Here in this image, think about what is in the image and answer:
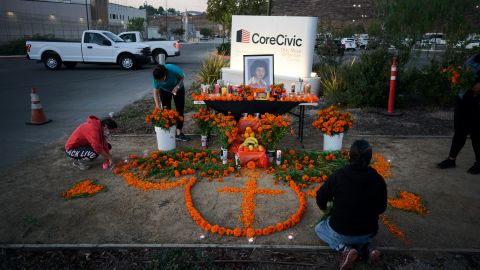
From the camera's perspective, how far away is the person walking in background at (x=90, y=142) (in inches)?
201

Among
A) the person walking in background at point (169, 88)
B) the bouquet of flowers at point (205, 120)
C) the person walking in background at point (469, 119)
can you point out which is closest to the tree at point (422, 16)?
the person walking in background at point (469, 119)

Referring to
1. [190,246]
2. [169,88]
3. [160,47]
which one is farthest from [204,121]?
[160,47]

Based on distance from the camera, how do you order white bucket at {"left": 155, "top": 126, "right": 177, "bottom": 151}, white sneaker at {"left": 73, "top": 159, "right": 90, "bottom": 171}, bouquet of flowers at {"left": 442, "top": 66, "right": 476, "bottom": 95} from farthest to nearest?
1. white bucket at {"left": 155, "top": 126, "right": 177, "bottom": 151}
2. white sneaker at {"left": 73, "top": 159, "right": 90, "bottom": 171}
3. bouquet of flowers at {"left": 442, "top": 66, "right": 476, "bottom": 95}

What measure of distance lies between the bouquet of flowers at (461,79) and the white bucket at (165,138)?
4561 mm

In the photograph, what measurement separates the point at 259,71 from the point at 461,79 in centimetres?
374

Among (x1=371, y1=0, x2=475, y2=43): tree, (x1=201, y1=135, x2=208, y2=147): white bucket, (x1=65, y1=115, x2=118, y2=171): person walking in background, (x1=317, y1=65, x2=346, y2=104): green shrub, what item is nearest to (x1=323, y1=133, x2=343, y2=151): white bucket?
(x1=201, y1=135, x2=208, y2=147): white bucket

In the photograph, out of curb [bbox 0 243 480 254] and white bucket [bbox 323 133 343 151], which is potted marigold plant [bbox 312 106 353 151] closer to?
white bucket [bbox 323 133 343 151]

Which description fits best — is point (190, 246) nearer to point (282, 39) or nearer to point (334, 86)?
point (282, 39)

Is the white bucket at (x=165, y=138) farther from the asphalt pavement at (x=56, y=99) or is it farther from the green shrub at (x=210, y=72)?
the green shrub at (x=210, y=72)

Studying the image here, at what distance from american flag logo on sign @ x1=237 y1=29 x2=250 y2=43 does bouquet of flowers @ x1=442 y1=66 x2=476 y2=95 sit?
598 cm

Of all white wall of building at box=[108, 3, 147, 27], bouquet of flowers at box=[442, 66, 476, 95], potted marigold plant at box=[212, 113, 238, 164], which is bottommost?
potted marigold plant at box=[212, 113, 238, 164]

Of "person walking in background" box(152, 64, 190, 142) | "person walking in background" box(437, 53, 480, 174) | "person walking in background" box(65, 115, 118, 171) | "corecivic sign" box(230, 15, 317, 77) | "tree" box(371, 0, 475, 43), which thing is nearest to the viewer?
"person walking in background" box(437, 53, 480, 174)

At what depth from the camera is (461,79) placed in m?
4.80

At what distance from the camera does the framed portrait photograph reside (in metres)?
7.21
